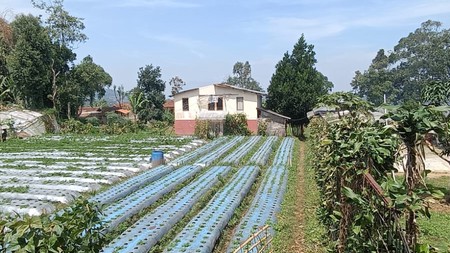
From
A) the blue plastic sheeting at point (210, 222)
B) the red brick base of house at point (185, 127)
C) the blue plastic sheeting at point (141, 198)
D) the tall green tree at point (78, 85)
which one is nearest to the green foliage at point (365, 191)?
the blue plastic sheeting at point (210, 222)

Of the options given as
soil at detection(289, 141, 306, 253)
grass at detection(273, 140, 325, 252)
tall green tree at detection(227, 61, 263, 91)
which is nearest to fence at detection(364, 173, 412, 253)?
grass at detection(273, 140, 325, 252)

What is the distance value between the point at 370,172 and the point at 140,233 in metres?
4.52

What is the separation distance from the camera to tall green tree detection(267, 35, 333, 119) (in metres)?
29.4

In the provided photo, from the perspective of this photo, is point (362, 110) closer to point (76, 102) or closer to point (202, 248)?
point (202, 248)

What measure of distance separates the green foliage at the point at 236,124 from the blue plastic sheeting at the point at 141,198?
1544 cm

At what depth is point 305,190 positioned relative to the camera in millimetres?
11062

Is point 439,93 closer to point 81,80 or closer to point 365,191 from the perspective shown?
point 365,191

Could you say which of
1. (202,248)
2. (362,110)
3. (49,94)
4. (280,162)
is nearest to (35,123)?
(49,94)

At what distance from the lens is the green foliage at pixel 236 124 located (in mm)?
28562

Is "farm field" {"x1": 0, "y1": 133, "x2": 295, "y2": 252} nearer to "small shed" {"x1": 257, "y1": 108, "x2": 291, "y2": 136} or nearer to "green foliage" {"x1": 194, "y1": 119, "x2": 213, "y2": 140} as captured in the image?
"green foliage" {"x1": 194, "y1": 119, "x2": 213, "y2": 140}

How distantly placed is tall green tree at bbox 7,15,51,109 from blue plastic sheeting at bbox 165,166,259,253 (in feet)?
87.3

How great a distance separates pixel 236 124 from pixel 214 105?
2508mm

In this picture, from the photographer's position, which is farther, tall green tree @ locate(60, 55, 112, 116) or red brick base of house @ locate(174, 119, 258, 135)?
tall green tree @ locate(60, 55, 112, 116)

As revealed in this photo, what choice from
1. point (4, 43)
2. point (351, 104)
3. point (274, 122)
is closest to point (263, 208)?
point (351, 104)
